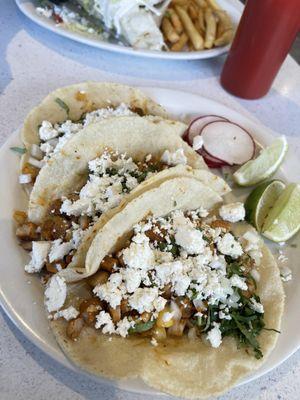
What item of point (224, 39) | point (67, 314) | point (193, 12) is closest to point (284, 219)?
point (67, 314)

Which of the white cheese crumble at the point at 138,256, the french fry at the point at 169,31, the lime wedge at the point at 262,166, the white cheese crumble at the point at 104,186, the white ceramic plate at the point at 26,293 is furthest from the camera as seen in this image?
the french fry at the point at 169,31

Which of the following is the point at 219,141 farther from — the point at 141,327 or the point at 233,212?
the point at 141,327

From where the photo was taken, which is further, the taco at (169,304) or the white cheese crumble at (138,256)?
the white cheese crumble at (138,256)

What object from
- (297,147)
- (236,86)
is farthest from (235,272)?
(236,86)

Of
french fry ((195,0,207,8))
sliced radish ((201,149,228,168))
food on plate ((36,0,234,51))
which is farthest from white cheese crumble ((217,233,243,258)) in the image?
french fry ((195,0,207,8))

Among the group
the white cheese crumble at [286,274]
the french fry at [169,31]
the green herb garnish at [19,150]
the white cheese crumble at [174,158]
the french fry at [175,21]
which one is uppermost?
the french fry at [175,21]

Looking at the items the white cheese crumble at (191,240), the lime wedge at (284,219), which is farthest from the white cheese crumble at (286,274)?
the white cheese crumble at (191,240)

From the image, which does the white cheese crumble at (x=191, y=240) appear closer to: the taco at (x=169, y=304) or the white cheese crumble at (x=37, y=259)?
the taco at (x=169, y=304)

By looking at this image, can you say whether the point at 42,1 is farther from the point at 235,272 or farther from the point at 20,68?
the point at 235,272
